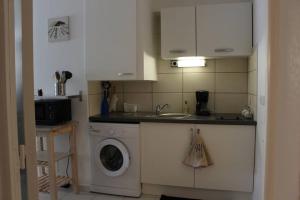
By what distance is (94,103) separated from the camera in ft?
9.16

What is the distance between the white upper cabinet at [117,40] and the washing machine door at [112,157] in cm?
72

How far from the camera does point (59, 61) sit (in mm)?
2768

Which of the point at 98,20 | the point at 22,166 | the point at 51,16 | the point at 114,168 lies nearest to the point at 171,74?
the point at 98,20

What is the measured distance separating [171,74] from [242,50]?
88 cm

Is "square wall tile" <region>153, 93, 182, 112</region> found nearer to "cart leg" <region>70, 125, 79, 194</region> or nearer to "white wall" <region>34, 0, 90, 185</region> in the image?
"white wall" <region>34, 0, 90, 185</region>

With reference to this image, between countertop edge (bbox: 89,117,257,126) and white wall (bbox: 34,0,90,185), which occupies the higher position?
white wall (bbox: 34,0,90,185)

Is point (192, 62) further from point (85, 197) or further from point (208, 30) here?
point (85, 197)

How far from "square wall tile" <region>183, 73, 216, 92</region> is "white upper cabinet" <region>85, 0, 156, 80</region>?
519 mm

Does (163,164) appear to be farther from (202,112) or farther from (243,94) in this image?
(243,94)

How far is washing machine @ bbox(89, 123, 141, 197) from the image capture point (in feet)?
8.29

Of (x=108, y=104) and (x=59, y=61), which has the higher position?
(x=59, y=61)

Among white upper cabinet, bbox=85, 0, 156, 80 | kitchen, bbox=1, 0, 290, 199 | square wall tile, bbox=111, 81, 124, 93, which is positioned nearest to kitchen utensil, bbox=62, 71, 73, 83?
kitchen, bbox=1, 0, 290, 199

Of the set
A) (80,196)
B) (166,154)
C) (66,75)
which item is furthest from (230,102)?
→ (80,196)

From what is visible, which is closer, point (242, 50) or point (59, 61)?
point (242, 50)
